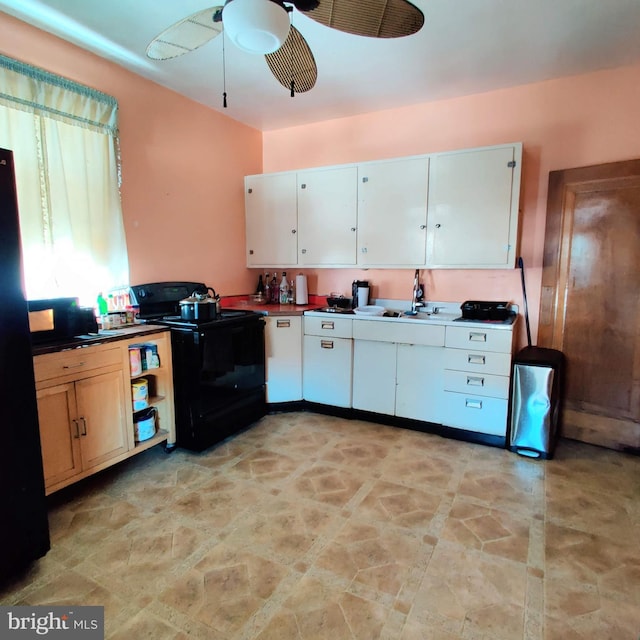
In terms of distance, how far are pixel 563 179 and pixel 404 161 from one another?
1.16 metres

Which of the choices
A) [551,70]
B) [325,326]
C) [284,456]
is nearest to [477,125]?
[551,70]

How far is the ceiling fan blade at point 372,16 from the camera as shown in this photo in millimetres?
1431

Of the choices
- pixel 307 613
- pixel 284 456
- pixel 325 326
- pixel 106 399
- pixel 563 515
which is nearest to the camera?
pixel 307 613

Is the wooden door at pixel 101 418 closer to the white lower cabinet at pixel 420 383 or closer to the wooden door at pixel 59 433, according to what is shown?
the wooden door at pixel 59 433

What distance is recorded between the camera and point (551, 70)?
2.70 m

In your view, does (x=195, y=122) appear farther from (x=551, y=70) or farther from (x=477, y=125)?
(x=551, y=70)

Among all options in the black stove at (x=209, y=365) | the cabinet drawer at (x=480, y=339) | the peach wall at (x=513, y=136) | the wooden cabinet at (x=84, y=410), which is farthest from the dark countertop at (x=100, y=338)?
the cabinet drawer at (x=480, y=339)

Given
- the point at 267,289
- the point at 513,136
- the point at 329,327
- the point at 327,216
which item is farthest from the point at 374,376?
the point at 513,136

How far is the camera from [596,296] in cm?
281

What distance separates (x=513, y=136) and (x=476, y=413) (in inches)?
83.9

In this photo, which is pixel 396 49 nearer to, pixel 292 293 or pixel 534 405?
pixel 292 293

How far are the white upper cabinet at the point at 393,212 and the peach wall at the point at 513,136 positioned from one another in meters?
0.33

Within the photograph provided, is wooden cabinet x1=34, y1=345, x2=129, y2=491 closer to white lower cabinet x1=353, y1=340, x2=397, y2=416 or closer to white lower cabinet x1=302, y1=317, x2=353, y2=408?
white lower cabinet x1=302, y1=317, x2=353, y2=408

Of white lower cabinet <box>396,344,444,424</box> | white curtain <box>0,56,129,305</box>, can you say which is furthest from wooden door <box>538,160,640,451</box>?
white curtain <box>0,56,129,305</box>
